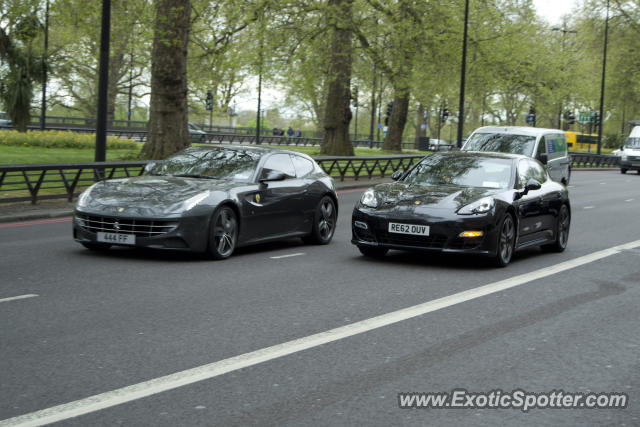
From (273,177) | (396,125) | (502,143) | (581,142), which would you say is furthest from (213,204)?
(581,142)

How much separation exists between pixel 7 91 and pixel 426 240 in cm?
3104

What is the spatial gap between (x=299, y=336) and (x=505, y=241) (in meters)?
5.09

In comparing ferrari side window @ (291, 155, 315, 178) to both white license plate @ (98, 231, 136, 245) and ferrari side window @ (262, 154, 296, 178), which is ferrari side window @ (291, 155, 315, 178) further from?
white license plate @ (98, 231, 136, 245)

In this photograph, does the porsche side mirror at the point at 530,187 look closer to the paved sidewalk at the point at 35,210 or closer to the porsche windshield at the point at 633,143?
the paved sidewalk at the point at 35,210

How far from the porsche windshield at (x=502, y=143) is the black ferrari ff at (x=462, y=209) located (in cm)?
895

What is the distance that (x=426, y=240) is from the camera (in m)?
10.9

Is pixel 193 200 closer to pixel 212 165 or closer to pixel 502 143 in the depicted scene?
pixel 212 165

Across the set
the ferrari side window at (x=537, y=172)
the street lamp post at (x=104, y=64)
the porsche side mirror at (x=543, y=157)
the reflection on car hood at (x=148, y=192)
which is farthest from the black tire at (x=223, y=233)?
the porsche side mirror at (x=543, y=157)

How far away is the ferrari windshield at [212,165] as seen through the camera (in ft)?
38.8

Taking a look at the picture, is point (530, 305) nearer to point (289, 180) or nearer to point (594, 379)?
point (594, 379)

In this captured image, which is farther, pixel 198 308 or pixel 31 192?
pixel 31 192

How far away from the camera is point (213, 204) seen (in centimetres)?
1080

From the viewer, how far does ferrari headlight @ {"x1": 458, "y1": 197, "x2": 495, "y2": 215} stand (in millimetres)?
10820

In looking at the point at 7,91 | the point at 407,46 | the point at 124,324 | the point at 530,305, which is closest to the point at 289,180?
the point at 530,305
